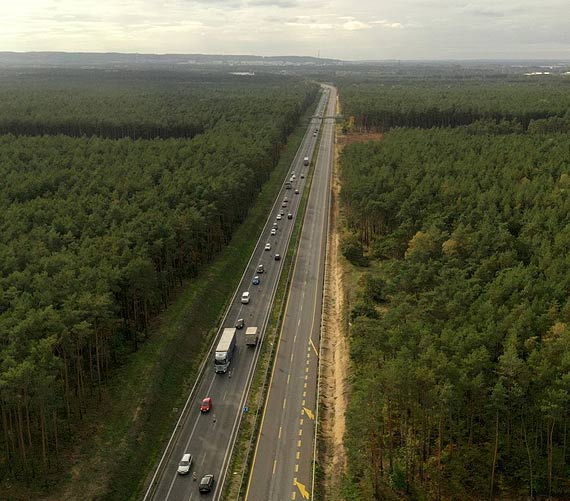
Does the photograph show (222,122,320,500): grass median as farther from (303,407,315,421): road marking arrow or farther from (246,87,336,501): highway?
(303,407,315,421): road marking arrow

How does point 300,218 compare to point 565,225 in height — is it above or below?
below

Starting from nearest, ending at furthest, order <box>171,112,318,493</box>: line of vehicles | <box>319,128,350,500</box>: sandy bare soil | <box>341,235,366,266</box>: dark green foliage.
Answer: <box>171,112,318,493</box>: line of vehicles
<box>319,128,350,500</box>: sandy bare soil
<box>341,235,366,266</box>: dark green foliage

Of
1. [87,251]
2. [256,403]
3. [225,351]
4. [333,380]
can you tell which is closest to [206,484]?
[256,403]

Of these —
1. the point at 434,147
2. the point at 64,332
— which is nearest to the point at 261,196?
the point at 434,147

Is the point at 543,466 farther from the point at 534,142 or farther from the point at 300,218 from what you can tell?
the point at 534,142

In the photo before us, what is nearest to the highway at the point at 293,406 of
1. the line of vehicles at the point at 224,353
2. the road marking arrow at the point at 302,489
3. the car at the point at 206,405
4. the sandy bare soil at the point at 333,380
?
the road marking arrow at the point at 302,489

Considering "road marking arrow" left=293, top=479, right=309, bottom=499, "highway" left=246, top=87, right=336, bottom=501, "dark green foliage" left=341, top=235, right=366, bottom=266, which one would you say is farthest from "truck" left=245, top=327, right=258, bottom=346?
"dark green foliage" left=341, top=235, right=366, bottom=266

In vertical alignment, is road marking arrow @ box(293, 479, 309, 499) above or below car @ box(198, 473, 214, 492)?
below
